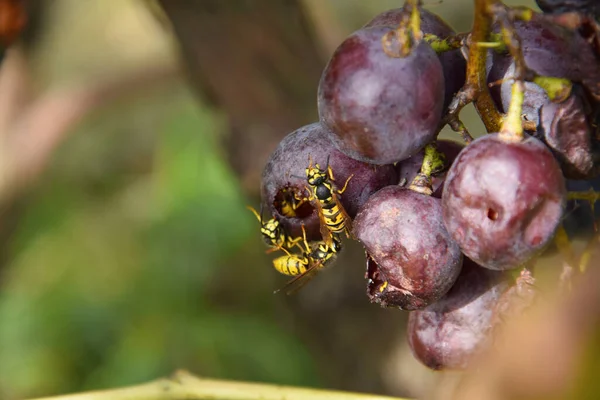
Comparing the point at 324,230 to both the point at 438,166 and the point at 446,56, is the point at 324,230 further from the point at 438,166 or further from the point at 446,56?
the point at 446,56

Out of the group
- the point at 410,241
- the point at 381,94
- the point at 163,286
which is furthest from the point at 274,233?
the point at 163,286

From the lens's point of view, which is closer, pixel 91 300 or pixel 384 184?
pixel 384 184

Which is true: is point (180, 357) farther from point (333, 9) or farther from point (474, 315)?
point (333, 9)

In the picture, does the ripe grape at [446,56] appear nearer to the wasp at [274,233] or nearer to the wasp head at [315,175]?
the wasp head at [315,175]

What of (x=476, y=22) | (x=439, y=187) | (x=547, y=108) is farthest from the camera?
(x=439, y=187)

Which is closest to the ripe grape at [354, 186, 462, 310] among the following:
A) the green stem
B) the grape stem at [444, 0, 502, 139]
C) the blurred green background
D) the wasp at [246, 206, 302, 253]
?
the grape stem at [444, 0, 502, 139]

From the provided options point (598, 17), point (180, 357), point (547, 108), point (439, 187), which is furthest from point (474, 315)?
point (180, 357)

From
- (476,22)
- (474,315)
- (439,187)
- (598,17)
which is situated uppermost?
(476,22)

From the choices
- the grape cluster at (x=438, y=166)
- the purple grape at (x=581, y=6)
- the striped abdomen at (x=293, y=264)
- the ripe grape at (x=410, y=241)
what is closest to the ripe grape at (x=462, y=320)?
the grape cluster at (x=438, y=166)
